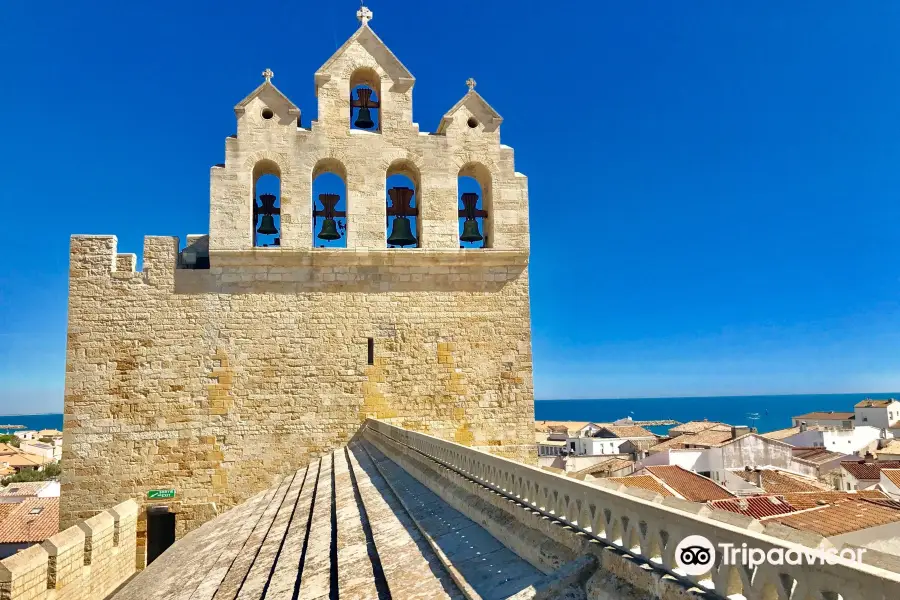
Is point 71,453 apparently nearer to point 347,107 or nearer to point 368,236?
point 368,236

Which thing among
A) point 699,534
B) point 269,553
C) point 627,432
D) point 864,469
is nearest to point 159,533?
point 269,553

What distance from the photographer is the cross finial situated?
13.3 meters

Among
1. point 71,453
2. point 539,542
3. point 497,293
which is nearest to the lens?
point 539,542

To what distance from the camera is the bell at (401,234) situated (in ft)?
42.3

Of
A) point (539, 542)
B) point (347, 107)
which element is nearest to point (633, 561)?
point (539, 542)

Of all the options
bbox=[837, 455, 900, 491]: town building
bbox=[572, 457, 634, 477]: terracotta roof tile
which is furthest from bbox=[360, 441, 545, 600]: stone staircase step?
bbox=[837, 455, 900, 491]: town building

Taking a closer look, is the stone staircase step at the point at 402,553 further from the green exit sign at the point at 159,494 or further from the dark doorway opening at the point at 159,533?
the dark doorway opening at the point at 159,533

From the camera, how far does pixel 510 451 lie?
40.9 feet

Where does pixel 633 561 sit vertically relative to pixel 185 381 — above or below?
below

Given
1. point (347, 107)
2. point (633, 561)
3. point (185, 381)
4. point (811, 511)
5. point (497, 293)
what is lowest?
point (811, 511)

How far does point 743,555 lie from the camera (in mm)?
2447

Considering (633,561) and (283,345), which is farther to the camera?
(283,345)

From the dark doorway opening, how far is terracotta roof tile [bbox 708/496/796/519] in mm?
11378

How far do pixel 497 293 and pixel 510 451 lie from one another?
10.0ft
